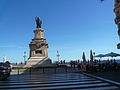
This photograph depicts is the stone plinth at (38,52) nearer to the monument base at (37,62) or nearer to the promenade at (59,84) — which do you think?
the monument base at (37,62)

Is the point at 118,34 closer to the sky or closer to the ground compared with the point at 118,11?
closer to the ground

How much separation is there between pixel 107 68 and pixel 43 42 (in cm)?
1562

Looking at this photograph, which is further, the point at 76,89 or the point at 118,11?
the point at 118,11

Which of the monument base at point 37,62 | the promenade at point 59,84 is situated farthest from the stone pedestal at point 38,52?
the promenade at point 59,84

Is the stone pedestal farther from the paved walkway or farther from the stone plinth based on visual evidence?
the paved walkway

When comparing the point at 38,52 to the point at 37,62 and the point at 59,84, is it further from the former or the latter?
the point at 59,84

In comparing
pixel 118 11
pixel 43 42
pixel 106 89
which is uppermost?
pixel 118 11

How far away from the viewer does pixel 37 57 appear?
36469mm

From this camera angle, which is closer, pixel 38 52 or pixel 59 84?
pixel 59 84

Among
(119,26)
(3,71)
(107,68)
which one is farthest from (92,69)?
(119,26)

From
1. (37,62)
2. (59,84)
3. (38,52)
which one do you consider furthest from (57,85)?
(38,52)

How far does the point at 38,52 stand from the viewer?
37.1m

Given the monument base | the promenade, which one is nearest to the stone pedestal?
the monument base

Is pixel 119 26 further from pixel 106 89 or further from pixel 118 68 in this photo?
pixel 106 89
